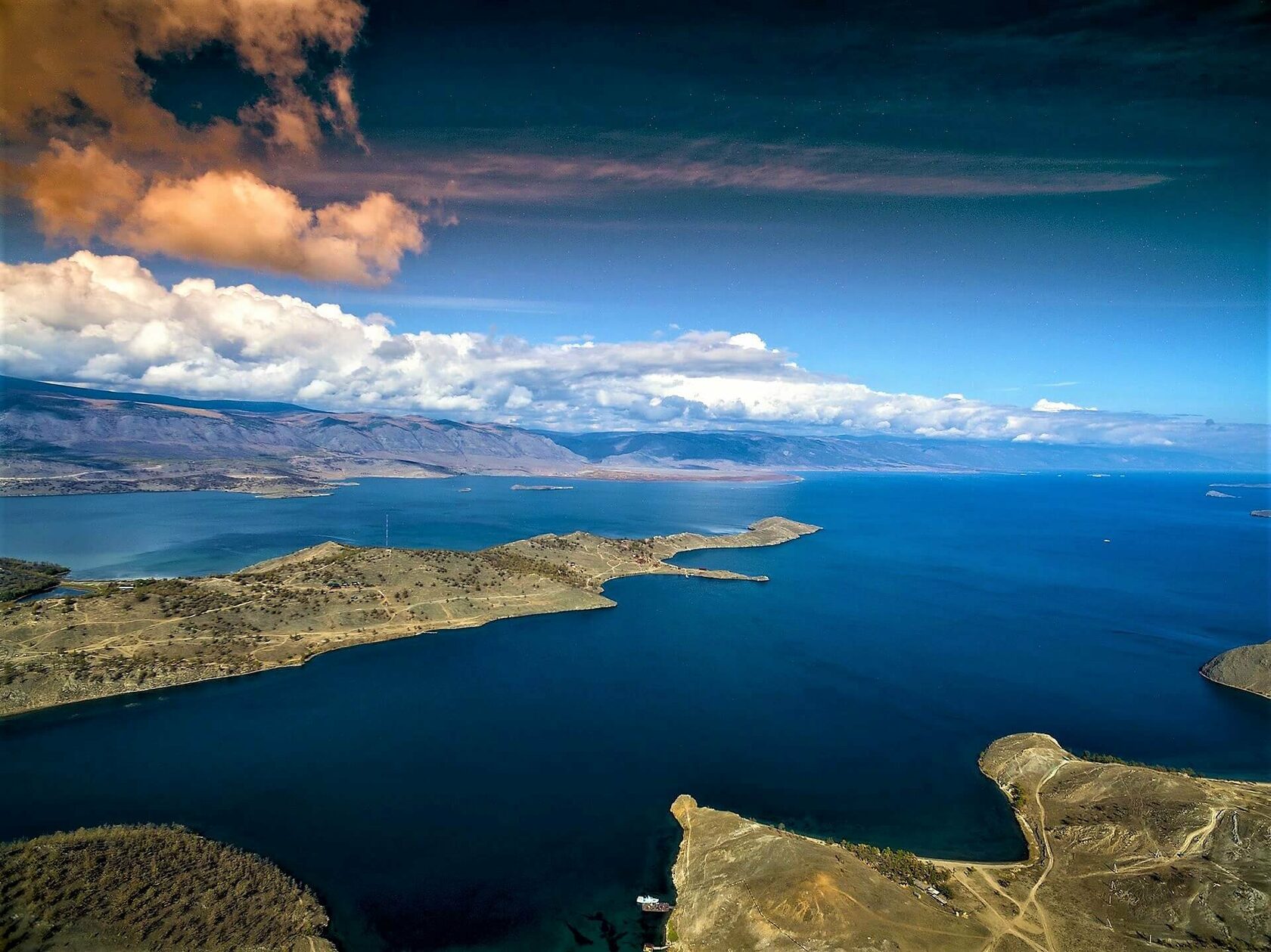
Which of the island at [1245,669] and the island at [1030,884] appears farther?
the island at [1245,669]

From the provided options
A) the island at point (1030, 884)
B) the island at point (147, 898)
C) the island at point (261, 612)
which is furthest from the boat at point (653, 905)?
the island at point (261, 612)

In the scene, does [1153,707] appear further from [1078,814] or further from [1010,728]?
[1078,814]

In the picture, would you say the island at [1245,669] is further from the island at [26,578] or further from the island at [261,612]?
Result: the island at [26,578]

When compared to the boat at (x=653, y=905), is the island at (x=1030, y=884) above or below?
above

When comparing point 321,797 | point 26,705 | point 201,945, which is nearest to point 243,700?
point 26,705

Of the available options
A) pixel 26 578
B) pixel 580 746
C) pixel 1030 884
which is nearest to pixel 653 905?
pixel 580 746

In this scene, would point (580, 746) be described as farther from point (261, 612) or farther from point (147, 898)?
point (261, 612)
